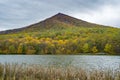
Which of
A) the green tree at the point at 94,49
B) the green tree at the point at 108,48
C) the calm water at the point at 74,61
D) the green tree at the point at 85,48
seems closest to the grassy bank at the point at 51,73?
the calm water at the point at 74,61

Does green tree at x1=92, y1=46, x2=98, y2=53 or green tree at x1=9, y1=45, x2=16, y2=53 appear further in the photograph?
green tree at x1=9, y1=45, x2=16, y2=53

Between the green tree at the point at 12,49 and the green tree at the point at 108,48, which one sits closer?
the green tree at the point at 108,48

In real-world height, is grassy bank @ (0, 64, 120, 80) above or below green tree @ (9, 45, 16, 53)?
above

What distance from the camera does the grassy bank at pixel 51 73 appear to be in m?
15.2

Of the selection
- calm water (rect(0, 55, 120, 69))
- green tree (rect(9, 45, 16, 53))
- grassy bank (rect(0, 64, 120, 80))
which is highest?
grassy bank (rect(0, 64, 120, 80))

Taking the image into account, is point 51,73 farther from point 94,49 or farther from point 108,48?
point 94,49

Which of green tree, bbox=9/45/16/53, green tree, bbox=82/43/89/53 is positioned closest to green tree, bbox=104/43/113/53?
green tree, bbox=82/43/89/53

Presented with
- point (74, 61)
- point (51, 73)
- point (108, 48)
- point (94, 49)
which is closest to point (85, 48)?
point (94, 49)

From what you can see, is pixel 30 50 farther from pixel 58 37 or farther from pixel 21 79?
pixel 21 79

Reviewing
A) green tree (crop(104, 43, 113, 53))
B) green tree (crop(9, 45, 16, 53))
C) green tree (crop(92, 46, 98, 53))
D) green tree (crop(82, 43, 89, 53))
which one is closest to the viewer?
green tree (crop(104, 43, 113, 53))

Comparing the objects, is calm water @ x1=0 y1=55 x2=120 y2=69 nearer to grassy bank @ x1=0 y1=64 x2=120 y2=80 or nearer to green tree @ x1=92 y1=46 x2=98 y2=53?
grassy bank @ x1=0 y1=64 x2=120 y2=80

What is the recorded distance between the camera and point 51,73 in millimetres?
17125

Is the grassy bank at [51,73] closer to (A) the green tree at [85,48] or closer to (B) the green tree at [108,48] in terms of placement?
(B) the green tree at [108,48]

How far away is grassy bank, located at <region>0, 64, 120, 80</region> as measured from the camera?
15.2 m
